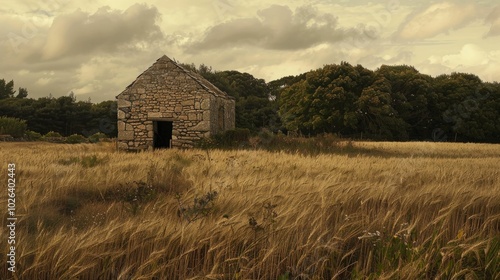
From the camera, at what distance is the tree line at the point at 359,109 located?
43312 millimetres

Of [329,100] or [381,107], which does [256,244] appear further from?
[381,107]

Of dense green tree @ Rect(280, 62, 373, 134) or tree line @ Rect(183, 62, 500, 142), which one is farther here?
tree line @ Rect(183, 62, 500, 142)

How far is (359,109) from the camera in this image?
43969 mm

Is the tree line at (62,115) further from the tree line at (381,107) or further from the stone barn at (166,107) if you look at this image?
the stone barn at (166,107)

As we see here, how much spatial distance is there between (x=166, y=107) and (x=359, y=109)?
27552 millimetres

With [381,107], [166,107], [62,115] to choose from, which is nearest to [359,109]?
[381,107]

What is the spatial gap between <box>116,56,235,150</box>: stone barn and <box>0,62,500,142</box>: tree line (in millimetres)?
24084

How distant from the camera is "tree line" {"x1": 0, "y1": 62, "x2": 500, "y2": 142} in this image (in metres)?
43.3

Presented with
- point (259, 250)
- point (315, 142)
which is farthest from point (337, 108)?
point (259, 250)

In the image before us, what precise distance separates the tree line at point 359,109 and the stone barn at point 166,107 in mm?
24084

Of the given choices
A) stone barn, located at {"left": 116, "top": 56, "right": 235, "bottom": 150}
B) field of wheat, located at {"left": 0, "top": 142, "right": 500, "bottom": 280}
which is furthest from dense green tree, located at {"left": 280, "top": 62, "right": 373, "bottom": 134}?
field of wheat, located at {"left": 0, "top": 142, "right": 500, "bottom": 280}

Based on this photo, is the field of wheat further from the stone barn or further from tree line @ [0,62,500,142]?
tree line @ [0,62,500,142]

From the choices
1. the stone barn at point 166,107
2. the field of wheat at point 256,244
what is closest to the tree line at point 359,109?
the stone barn at point 166,107

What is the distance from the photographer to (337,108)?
4400 centimetres
